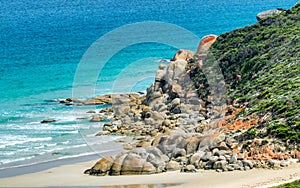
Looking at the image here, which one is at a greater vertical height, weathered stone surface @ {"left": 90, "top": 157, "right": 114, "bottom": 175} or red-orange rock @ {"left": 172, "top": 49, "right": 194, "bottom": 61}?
red-orange rock @ {"left": 172, "top": 49, "right": 194, "bottom": 61}

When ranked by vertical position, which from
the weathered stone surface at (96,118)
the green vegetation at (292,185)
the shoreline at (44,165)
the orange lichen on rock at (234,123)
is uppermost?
the weathered stone surface at (96,118)

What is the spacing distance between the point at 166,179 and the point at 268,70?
1594 centimetres

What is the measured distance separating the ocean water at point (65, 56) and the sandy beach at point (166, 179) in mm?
4106

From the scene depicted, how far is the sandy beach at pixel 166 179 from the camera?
101ft

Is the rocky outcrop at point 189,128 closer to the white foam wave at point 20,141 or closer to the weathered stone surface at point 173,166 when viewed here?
the weathered stone surface at point 173,166

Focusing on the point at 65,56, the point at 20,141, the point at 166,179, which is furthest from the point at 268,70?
the point at 65,56

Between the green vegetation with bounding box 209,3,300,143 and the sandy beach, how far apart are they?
338 cm

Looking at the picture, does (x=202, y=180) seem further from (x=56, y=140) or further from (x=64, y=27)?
(x=64, y=27)

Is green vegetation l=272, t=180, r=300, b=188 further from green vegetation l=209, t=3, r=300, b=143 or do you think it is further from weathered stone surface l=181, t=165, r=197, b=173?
weathered stone surface l=181, t=165, r=197, b=173

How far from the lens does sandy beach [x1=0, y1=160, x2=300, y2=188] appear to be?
30.8m

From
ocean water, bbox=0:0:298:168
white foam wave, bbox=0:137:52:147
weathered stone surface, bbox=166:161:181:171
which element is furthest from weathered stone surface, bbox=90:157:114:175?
white foam wave, bbox=0:137:52:147

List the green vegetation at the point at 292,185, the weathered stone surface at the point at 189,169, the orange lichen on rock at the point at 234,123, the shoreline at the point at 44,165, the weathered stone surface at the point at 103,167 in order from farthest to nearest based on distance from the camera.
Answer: the shoreline at the point at 44,165
the orange lichen on rock at the point at 234,123
the weathered stone surface at the point at 103,167
the weathered stone surface at the point at 189,169
the green vegetation at the point at 292,185

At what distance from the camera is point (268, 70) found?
46.0 metres

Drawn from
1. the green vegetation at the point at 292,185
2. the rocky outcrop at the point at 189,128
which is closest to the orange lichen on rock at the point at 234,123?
the rocky outcrop at the point at 189,128
